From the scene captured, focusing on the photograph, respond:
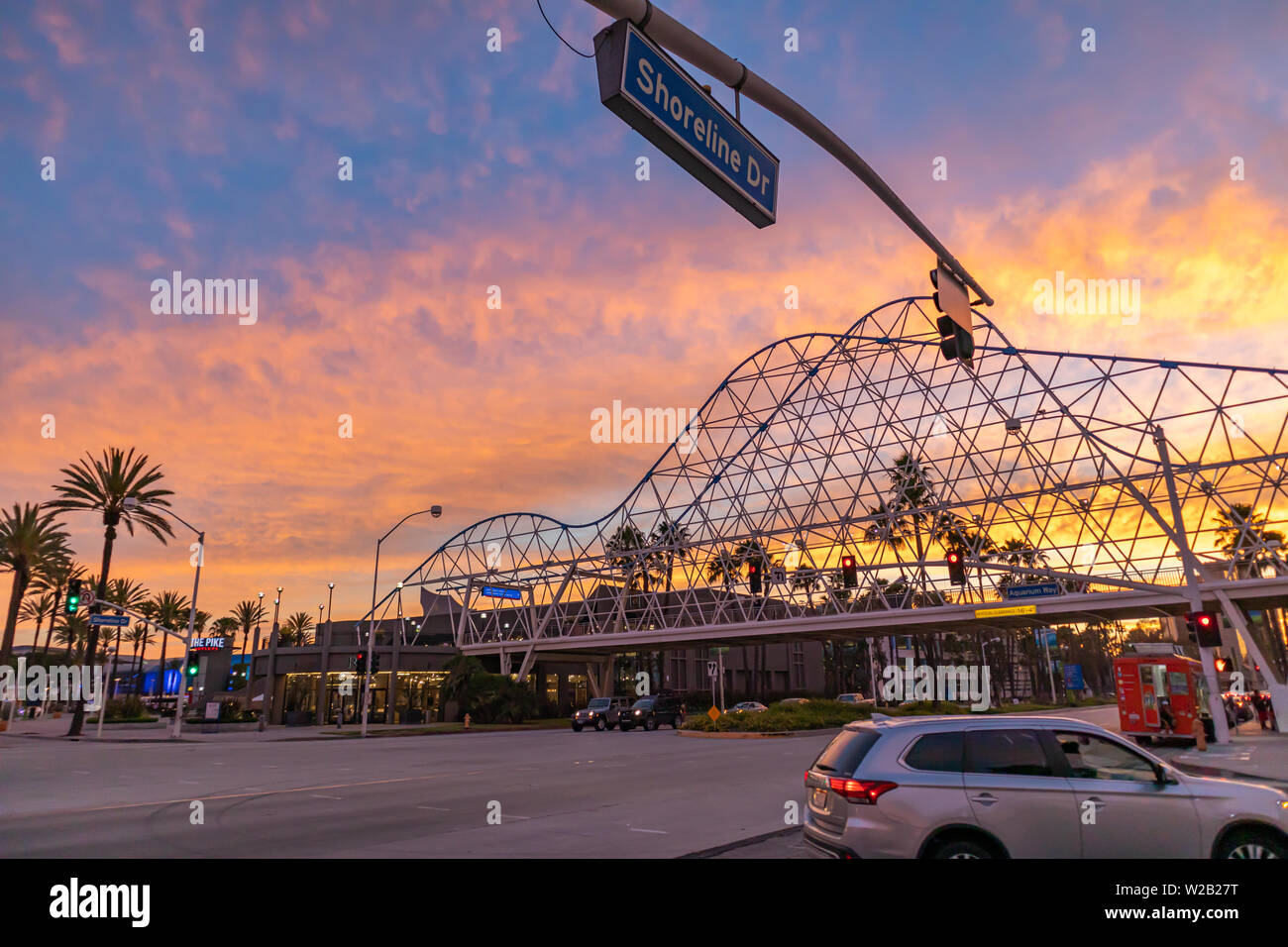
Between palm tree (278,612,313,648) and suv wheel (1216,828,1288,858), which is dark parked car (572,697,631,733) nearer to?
suv wheel (1216,828,1288,858)

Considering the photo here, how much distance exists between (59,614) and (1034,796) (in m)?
108

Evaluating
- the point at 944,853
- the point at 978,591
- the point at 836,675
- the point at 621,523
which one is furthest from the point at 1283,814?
the point at 836,675

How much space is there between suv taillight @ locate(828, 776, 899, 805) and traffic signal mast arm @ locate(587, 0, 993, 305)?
562cm

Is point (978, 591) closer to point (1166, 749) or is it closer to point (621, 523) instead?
point (1166, 749)

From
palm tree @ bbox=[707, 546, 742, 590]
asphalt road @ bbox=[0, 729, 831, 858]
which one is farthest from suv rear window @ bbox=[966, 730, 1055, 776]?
palm tree @ bbox=[707, 546, 742, 590]

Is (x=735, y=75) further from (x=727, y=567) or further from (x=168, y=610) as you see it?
(x=168, y=610)

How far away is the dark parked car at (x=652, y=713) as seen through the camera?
47.7 metres

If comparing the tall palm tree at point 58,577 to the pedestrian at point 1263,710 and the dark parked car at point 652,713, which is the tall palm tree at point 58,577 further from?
the pedestrian at point 1263,710

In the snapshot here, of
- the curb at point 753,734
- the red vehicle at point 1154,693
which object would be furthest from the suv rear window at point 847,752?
the curb at point 753,734

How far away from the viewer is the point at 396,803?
1455 cm

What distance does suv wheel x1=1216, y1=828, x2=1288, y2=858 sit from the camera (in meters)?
7.05

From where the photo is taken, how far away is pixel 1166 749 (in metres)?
25.2

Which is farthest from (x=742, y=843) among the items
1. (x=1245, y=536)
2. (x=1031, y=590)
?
(x=1245, y=536)

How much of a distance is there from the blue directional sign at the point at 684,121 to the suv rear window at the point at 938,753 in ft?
16.3
